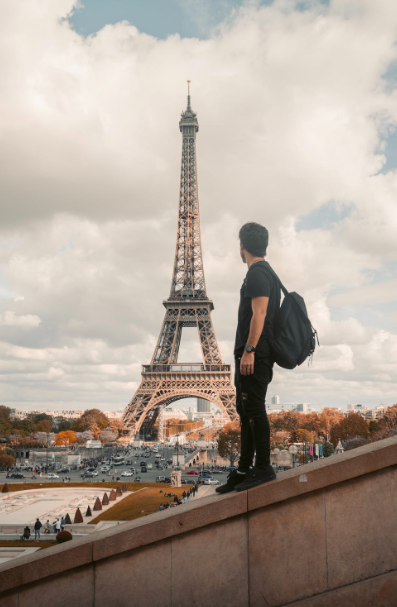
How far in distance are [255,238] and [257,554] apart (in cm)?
431

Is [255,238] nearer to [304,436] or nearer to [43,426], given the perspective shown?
[304,436]

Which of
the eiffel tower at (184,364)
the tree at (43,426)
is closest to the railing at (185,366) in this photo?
the eiffel tower at (184,364)

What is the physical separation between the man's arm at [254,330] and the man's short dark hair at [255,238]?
3.27 ft

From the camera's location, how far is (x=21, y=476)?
63781 mm

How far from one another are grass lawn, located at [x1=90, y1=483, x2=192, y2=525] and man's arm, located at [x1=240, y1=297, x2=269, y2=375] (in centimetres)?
2964

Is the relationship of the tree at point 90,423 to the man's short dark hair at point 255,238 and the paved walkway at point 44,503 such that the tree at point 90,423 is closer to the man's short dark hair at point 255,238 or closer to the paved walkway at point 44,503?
the paved walkway at point 44,503

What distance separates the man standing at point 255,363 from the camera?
6773 millimetres

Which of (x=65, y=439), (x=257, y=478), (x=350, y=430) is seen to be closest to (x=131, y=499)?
(x=257, y=478)

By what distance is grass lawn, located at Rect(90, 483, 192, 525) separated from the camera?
34.7 meters

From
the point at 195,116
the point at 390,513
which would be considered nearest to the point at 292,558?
the point at 390,513

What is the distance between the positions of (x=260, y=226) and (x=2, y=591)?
20.5 feet

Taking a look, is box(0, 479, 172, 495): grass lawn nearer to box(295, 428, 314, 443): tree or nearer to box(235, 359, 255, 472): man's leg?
box(295, 428, 314, 443): tree

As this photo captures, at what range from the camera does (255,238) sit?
7520 mm

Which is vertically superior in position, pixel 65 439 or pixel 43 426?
pixel 43 426
